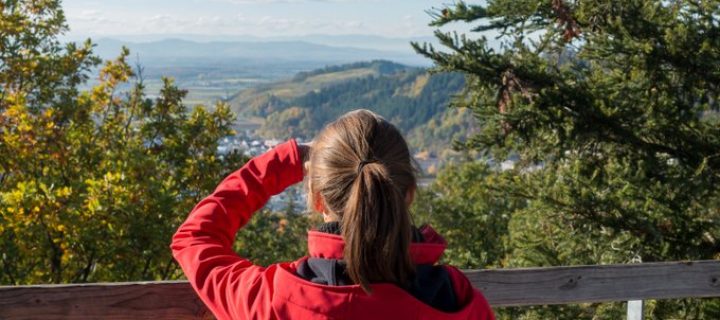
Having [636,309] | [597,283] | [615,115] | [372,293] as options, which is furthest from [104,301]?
[615,115]

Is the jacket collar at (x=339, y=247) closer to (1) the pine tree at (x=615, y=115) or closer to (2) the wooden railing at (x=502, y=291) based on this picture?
(2) the wooden railing at (x=502, y=291)

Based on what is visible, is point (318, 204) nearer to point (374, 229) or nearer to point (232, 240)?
point (374, 229)

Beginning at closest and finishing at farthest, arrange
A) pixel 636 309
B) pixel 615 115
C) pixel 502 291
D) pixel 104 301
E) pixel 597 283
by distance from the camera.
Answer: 1. pixel 104 301
2. pixel 502 291
3. pixel 597 283
4. pixel 636 309
5. pixel 615 115

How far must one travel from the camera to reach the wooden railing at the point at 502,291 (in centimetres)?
196

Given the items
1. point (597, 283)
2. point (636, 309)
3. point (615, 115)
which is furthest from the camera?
point (615, 115)

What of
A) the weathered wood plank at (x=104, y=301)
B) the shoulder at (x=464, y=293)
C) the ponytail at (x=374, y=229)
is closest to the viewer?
the ponytail at (x=374, y=229)

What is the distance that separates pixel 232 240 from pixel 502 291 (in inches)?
41.3

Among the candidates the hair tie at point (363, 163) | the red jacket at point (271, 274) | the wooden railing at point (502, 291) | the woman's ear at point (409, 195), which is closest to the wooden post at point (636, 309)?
the wooden railing at point (502, 291)

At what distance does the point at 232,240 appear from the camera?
5.32 feet

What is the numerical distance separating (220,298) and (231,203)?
0.75ft

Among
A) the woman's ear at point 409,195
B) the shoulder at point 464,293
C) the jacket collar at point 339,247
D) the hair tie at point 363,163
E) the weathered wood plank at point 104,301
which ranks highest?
the hair tie at point 363,163

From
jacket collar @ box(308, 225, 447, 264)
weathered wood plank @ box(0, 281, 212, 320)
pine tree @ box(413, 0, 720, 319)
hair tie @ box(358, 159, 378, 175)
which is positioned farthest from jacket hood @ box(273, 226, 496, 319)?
pine tree @ box(413, 0, 720, 319)

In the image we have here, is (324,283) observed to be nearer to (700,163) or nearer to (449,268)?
(449,268)

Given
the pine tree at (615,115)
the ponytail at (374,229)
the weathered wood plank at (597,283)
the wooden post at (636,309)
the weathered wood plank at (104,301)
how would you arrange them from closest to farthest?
the ponytail at (374,229) < the weathered wood plank at (104,301) < the weathered wood plank at (597,283) < the wooden post at (636,309) < the pine tree at (615,115)
